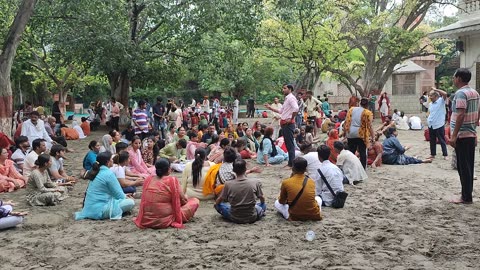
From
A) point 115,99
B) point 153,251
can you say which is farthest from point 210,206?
point 115,99

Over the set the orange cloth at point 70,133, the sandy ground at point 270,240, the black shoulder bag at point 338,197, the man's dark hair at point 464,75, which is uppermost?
the man's dark hair at point 464,75

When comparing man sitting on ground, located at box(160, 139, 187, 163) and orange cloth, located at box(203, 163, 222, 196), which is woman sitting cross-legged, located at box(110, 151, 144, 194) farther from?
man sitting on ground, located at box(160, 139, 187, 163)

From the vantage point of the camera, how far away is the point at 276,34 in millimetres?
20844

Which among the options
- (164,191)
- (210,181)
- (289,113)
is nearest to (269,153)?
(289,113)

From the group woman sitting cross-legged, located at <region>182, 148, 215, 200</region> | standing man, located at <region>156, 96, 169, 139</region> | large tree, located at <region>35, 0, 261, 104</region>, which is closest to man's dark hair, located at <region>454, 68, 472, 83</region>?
woman sitting cross-legged, located at <region>182, 148, 215, 200</region>

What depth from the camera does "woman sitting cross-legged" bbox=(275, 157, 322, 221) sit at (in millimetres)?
6016

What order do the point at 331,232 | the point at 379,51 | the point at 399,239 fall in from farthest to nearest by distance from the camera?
the point at 379,51
the point at 331,232
the point at 399,239

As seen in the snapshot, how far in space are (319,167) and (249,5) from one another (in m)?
10.6

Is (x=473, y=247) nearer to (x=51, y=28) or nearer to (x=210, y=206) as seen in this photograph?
(x=210, y=206)

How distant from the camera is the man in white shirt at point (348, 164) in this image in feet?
27.6

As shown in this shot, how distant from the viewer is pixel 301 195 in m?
6.01

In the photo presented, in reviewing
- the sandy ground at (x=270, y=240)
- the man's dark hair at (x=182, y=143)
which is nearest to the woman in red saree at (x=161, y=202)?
the sandy ground at (x=270, y=240)

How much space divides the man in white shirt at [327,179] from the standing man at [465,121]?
1.58 meters

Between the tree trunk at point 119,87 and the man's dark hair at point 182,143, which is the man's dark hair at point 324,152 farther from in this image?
the tree trunk at point 119,87
